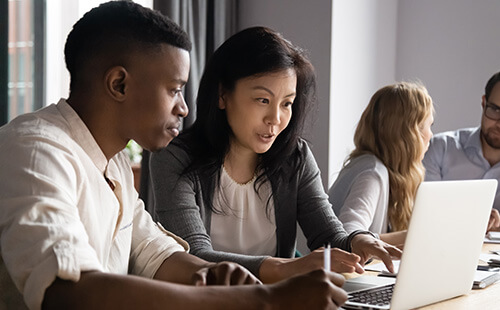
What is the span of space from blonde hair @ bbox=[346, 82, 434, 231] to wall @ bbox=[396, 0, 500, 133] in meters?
1.69

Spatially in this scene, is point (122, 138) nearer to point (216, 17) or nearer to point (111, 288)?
point (111, 288)

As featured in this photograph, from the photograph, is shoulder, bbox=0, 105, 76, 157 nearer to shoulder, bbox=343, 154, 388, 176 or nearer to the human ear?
the human ear

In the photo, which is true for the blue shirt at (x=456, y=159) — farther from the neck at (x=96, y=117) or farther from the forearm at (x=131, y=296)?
the forearm at (x=131, y=296)

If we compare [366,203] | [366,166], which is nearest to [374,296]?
[366,203]

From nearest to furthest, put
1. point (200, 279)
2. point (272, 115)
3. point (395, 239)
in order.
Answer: point (200, 279)
point (272, 115)
point (395, 239)

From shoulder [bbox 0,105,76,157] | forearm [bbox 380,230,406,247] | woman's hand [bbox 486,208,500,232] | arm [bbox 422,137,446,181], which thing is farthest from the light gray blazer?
arm [bbox 422,137,446,181]

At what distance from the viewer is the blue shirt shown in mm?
3449

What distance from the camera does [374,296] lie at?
57.4 inches

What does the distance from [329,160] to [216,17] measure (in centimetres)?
102

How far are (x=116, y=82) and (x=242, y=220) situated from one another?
934 mm

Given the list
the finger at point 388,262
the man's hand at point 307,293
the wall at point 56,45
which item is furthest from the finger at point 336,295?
the wall at point 56,45

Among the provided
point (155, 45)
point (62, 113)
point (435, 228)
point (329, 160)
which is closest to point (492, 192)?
point (435, 228)

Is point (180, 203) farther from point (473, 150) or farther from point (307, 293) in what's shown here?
point (473, 150)

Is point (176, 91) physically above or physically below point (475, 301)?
above
